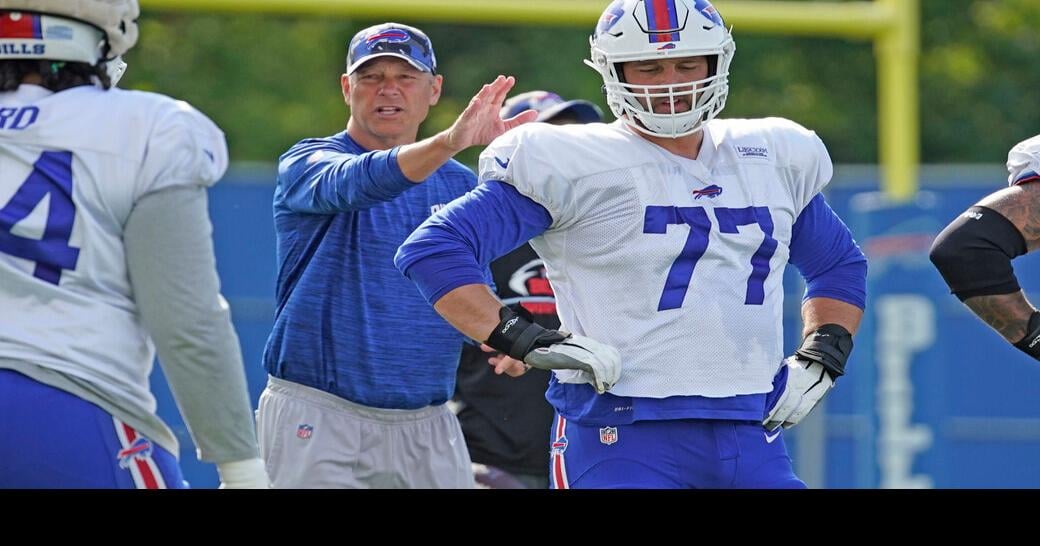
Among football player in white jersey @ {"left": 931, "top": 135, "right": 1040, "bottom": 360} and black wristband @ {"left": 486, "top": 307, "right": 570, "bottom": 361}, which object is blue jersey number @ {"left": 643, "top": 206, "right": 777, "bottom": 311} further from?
football player in white jersey @ {"left": 931, "top": 135, "right": 1040, "bottom": 360}

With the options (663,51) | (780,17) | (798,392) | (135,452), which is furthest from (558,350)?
(780,17)

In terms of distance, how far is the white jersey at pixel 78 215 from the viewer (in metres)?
3.22

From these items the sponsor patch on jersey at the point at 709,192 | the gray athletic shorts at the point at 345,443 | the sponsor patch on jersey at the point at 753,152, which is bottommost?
the gray athletic shorts at the point at 345,443

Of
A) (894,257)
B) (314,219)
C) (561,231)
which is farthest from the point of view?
(894,257)

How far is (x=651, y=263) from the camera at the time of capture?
3.72 metres

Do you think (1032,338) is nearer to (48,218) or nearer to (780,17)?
(48,218)

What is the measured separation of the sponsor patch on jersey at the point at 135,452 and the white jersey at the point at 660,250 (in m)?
0.93

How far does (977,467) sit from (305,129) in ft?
22.3

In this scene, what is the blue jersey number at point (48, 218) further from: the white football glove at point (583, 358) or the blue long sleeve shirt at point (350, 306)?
the blue long sleeve shirt at point (350, 306)

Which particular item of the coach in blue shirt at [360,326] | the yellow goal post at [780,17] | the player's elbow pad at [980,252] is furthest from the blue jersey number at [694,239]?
the yellow goal post at [780,17]

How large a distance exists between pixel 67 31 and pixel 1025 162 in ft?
6.80

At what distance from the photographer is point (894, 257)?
949cm
